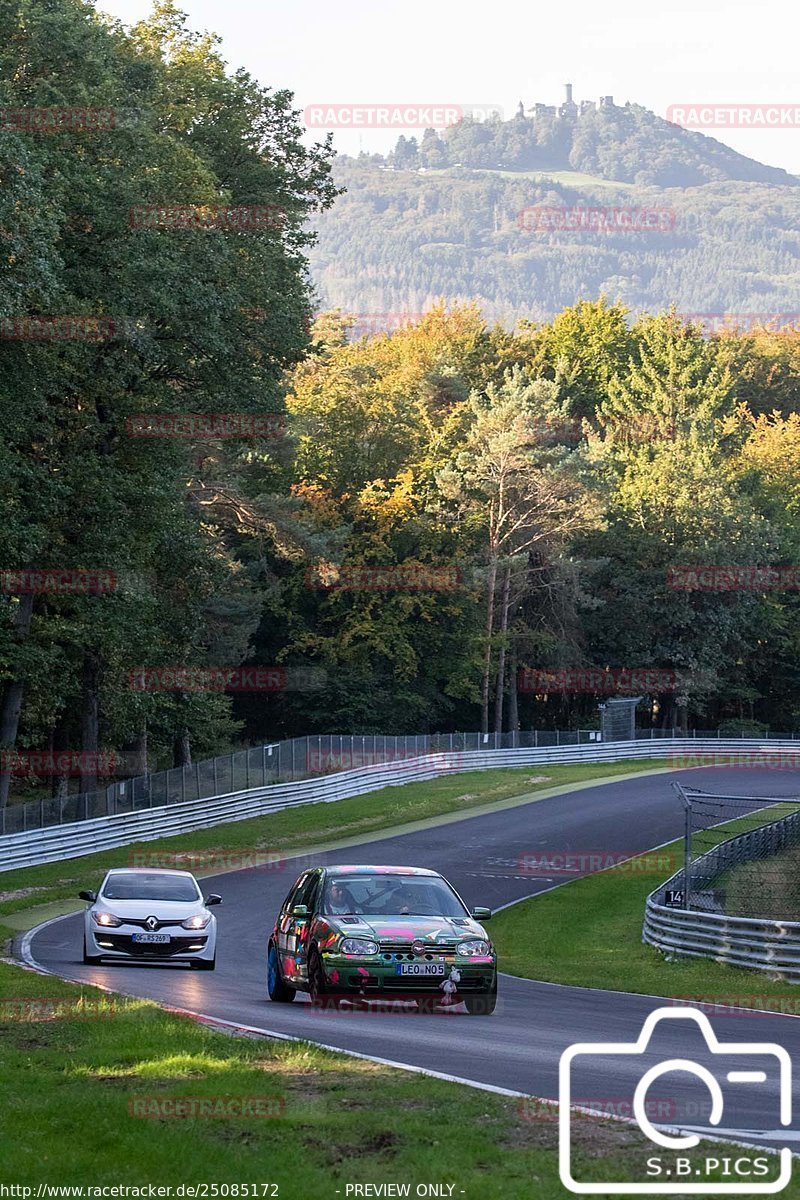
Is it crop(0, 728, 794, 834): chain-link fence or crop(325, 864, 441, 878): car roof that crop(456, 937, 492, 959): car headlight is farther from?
crop(0, 728, 794, 834): chain-link fence

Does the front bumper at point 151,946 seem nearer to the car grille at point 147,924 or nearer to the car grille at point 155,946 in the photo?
the car grille at point 155,946

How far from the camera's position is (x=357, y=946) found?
16.5 metres

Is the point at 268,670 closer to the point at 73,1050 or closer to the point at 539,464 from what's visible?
the point at 539,464

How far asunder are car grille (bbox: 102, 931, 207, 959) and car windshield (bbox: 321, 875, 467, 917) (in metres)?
5.15

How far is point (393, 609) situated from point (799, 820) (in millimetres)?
42712

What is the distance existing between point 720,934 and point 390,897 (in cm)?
928

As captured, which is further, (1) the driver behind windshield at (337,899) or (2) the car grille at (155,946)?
(2) the car grille at (155,946)

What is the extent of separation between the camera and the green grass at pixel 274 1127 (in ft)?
27.1

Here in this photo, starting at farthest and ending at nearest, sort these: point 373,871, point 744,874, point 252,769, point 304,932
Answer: point 252,769 → point 744,874 → point 373,871 → point 304,932

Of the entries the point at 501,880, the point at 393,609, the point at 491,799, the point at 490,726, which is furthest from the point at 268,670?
the point at 501,880

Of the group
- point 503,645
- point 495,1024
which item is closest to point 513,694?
point 503,645

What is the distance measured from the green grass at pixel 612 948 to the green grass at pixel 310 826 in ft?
33.3

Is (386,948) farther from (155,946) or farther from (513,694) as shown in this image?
(513,694)

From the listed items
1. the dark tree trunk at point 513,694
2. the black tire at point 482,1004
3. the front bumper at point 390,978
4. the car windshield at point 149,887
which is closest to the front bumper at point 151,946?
the car windshield at point 149,887
